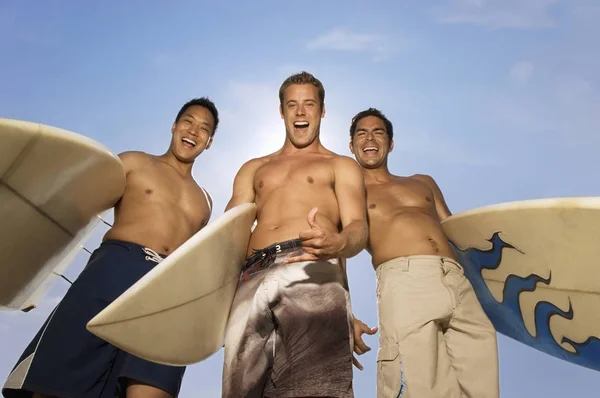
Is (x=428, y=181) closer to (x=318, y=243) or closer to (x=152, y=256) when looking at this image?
(x=152, y=256)

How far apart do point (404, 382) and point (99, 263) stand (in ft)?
6.15

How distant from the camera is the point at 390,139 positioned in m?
4.86

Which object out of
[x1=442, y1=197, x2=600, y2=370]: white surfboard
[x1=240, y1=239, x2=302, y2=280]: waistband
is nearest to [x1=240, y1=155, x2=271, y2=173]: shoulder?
[x1=240, y1=239, x2=302, y2=280]: waistband

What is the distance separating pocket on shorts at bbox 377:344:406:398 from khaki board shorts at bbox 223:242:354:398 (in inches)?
33.4

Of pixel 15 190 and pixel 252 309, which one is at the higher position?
pixel 15 190

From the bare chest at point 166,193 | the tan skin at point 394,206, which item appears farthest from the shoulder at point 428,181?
the bare chest at point 166,193

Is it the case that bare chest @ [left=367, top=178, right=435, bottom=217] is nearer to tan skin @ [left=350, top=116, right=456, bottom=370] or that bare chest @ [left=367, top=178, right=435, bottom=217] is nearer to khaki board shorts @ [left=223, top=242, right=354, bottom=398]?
tan skin @ [left=350, top=116, right=456, bottom=370]

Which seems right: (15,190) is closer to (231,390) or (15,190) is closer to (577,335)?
(231,390)

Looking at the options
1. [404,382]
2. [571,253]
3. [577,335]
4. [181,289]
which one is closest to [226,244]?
[181,289]

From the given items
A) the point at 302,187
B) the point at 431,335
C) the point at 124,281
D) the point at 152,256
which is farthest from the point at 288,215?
the point at 431,335

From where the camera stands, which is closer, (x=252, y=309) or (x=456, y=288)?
(x=252, y=309)

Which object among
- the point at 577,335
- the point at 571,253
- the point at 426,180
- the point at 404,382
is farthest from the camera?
the point at 426,180

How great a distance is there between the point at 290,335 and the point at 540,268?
2.00 metres

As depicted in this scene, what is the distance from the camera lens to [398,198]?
4348 millimetres
